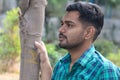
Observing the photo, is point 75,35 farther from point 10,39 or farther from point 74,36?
point 10,39

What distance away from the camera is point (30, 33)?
3570 mm

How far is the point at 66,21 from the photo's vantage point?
10.8 feet

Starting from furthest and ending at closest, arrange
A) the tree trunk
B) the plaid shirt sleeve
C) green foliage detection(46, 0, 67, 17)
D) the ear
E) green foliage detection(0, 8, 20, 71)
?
green foliage detection(46, 0, 67, 17) < green foliage detection(0, 8, 20, 71) < the tree trunk < the ear < the plaid shirt sleeve

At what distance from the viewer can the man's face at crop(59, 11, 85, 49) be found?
3244 millimetres

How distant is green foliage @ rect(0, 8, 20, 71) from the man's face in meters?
6.33

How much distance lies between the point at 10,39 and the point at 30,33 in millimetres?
6166

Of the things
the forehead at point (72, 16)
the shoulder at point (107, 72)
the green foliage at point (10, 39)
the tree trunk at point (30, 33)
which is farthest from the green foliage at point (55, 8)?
the shoulder at point (107, 72)

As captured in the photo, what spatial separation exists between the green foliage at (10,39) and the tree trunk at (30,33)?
5.98 meters

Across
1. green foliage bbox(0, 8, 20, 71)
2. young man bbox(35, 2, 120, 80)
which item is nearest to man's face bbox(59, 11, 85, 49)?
young man bbox(35, 2, 120, 80)

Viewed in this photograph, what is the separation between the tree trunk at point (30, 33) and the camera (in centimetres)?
356

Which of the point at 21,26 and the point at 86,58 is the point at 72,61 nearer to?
the point at 86,58

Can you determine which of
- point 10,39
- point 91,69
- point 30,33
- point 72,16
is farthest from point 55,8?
point 91,69

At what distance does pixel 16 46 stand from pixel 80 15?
644 cm

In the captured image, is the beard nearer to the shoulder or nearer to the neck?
the neck
